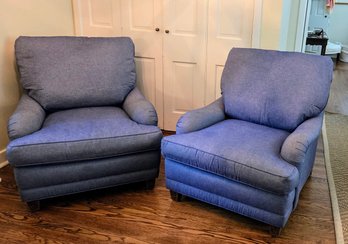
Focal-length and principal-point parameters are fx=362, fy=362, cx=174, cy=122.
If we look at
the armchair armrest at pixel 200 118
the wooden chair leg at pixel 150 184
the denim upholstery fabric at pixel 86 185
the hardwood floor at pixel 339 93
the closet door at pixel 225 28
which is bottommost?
the wooden chair leg at pixel 150 184

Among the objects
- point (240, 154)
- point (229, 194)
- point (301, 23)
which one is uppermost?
point (301, 23)

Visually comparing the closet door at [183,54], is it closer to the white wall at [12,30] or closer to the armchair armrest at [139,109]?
the armchair armrest at [139,109]

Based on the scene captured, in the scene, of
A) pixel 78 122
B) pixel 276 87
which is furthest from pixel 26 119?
pixel 276 87

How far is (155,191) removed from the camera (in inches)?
96.2

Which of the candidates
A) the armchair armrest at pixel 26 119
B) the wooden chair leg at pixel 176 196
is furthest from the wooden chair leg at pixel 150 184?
the armchair armrest at pixel 26 119

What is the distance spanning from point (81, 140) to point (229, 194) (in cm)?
90

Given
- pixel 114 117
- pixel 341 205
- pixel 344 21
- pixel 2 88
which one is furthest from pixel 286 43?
pixel 344 21

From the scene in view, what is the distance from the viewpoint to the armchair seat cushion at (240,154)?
6.01 ft

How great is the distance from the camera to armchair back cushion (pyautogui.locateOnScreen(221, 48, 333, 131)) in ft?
7.25

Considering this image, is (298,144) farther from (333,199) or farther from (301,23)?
(301,23)

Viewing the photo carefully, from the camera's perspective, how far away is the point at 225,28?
2891 mm

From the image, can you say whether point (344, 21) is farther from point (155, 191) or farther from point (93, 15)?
point (155, 191)

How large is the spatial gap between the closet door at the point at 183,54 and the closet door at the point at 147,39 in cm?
6

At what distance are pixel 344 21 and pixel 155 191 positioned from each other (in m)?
5.54
